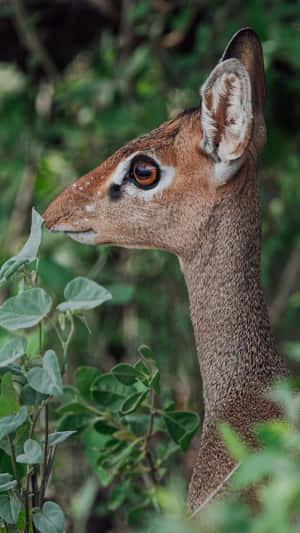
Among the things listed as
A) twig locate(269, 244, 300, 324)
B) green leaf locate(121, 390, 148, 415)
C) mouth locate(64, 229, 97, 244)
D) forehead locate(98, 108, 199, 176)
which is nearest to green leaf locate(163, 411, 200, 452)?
green leaf locate(121, 390, 148, 415)

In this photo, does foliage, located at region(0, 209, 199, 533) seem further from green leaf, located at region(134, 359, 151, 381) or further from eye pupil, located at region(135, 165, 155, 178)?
eye pupil, located at region(135, 165, 155, 178)

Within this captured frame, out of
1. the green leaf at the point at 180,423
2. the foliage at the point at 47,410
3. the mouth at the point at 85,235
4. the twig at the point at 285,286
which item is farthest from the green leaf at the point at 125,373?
the twig at the point at 285,286

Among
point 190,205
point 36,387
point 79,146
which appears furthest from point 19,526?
point 79,146

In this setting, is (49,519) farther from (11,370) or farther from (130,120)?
(130,120)

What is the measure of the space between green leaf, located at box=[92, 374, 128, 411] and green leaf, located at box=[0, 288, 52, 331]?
358mm

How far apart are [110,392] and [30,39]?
2219 millimetres

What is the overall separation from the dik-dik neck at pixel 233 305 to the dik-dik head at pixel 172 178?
44 mm

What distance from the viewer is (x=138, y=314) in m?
3.35

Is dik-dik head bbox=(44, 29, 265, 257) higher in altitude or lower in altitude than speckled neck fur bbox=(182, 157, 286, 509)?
higher

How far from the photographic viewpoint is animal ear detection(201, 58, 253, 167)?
1.33m

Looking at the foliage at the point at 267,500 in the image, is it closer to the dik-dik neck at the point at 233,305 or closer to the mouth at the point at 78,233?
the dik-dik neck at the point at 233,305

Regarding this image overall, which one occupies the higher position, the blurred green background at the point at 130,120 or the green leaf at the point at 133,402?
the blurred green background at the point at 130,120

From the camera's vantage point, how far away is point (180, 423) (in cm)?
145

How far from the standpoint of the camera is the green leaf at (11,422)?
1120mm
